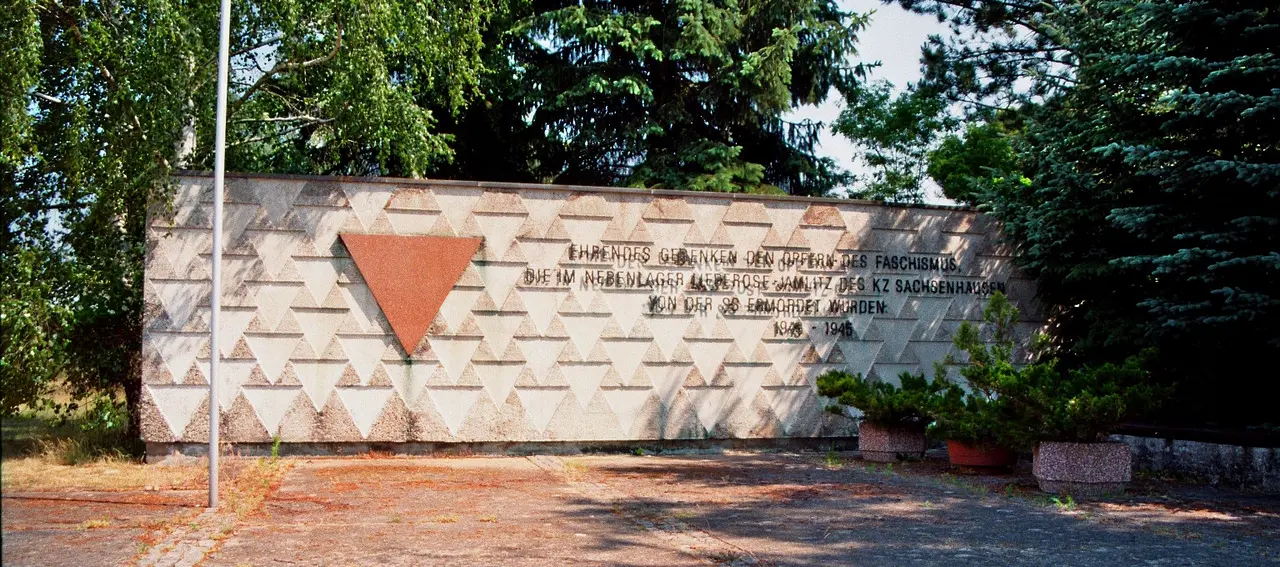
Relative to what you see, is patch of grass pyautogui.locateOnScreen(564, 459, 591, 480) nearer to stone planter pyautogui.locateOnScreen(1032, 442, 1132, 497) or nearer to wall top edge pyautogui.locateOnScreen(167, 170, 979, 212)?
wall top edge pyautogui.locateOnScreen(167, 170, 979, 212)

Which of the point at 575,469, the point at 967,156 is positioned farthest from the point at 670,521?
the point at 967,156

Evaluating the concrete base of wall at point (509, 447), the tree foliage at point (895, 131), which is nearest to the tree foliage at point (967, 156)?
the tree foliage at point (895, 131)

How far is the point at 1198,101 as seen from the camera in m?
9.87

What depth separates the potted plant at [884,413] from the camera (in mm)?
11188

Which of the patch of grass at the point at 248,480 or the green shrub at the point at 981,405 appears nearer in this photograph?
the patch of grass at the point at 248,480

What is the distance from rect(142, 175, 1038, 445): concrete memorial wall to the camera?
11.3 metres

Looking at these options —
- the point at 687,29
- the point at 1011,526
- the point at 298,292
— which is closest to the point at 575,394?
the point at 298,292

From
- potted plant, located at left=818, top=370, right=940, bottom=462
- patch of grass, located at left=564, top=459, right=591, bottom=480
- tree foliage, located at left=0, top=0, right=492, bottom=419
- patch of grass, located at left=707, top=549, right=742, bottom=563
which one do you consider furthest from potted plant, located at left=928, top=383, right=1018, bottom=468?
tree foliage, located at left=0, top=0, right=492, bottom=419

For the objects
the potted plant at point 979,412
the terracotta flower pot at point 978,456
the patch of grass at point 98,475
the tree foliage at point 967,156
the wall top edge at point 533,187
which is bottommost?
the patch of grass at point 98,475

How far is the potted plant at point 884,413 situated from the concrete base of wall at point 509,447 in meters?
0.98

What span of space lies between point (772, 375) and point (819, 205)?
1.96 meters

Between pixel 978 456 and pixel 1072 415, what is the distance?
1998 millimetres

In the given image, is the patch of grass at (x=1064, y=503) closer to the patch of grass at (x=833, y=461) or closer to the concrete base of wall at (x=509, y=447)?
the patch of grass at (x=833, y=461)

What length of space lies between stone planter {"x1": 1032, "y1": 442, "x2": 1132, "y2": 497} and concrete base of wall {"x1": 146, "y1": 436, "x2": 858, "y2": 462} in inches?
147
